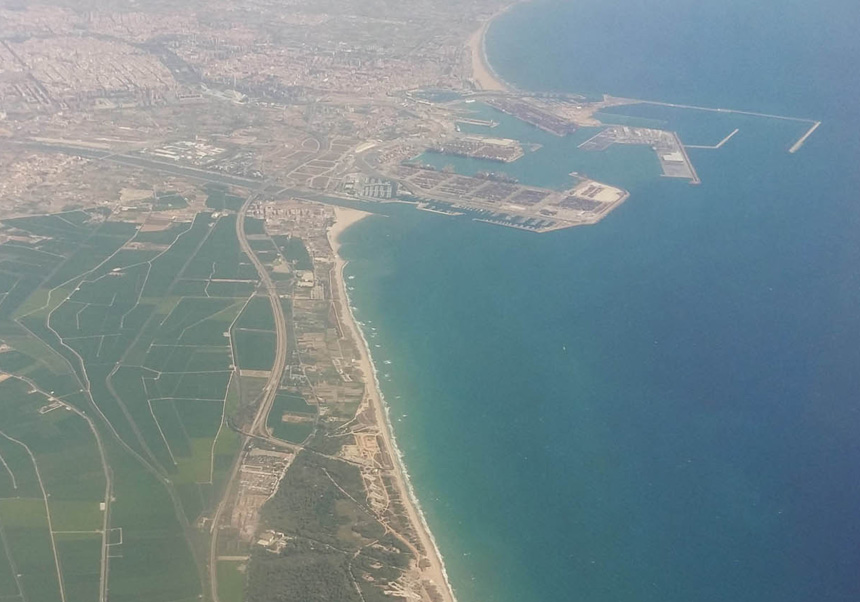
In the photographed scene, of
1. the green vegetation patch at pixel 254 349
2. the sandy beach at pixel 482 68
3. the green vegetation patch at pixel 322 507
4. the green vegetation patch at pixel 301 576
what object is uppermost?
the sandy beach at pixel 482 68

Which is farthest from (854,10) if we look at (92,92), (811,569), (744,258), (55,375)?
(55,375)

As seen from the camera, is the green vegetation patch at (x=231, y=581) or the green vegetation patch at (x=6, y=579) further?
the green vegetation patch at (x=6, y=579)

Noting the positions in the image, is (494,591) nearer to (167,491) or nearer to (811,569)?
(811,569)

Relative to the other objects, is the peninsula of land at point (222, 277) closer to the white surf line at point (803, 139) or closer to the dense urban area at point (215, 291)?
the dense urban area at point (215, 291)

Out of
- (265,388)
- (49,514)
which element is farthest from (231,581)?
(265,388)

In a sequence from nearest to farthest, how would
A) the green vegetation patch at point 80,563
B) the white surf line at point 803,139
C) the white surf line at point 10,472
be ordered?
1. the green vegetation patch at point 80,563
2. the white surf line at point 10,472
3. the white surf line at point 803,139

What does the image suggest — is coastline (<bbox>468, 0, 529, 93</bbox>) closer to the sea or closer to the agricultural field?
the sea

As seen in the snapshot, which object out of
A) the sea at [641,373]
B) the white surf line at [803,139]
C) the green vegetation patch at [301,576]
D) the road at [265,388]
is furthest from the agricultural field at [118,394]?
the white surf line at [803,139]

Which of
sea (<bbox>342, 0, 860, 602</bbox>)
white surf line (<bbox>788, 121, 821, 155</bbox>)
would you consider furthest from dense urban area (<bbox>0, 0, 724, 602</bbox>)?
white surf line (<bbox>788, 121, 821, 155</bbox>)
